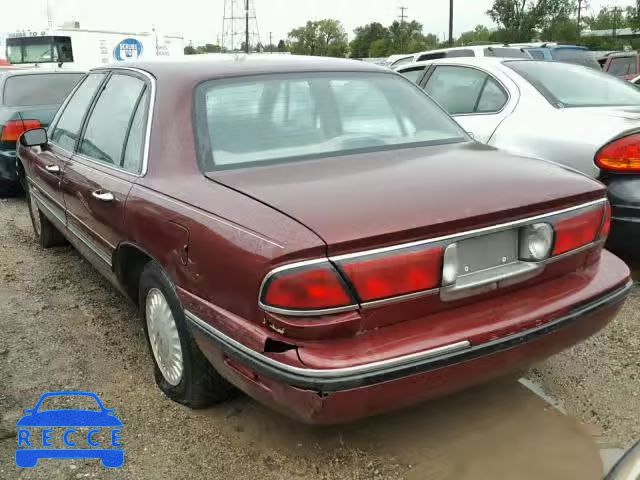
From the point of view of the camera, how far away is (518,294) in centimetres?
229

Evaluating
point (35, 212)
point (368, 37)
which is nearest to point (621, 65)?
point (35, 212)

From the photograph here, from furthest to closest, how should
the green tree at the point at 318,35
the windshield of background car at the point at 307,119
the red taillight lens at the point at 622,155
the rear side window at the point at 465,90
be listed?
the green tree at the point at 318,35, the rear side window at the point at 465,90, the red taillight lens at the point at 622,155, the windshield of background car at the point at 307,119

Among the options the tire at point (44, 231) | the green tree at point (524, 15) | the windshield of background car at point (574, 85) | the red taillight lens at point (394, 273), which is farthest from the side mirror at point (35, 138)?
the green tree at point (524, 15)

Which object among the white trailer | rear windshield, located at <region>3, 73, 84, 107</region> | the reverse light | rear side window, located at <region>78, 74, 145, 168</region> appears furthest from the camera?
the white trailer

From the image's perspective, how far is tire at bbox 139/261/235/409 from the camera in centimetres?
254

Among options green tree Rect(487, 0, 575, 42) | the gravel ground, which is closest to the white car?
the gravel ground

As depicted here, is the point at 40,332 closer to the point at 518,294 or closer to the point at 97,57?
the point at 518,294

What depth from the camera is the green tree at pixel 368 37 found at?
7106 centimetres

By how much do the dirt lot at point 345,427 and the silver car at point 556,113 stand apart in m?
0.85

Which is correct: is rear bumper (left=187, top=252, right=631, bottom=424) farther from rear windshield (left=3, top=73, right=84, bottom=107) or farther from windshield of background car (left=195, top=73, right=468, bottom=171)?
rear windshield (left=3, top=73, right=84, bottom=107)

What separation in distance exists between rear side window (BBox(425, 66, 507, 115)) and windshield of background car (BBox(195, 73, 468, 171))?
5.97 feet

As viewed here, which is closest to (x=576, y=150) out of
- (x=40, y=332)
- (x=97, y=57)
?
→ (x=40, y=332)

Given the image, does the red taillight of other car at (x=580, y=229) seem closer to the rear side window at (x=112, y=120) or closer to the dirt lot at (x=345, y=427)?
the dirt lot at (x=345, y=427)

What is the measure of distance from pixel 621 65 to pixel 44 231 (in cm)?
1289
